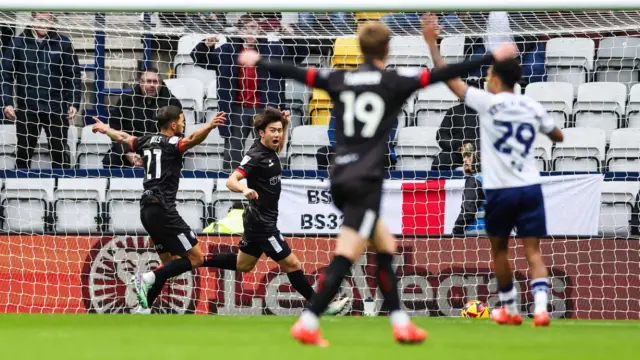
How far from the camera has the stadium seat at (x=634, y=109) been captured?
1226 cm

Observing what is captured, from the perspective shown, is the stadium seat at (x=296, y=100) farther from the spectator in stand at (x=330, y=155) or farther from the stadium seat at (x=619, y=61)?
the stadium seat at (x=619, y=61)

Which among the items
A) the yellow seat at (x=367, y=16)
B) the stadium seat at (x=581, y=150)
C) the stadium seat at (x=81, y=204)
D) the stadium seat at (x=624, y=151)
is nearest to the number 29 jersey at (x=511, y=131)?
the yellow seat at (x=367, y=16)

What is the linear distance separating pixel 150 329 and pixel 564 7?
181 inches

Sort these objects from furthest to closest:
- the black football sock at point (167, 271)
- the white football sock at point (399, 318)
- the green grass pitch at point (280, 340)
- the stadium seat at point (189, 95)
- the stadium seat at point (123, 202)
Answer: the stadium seat at point (189, 95)
the stadium seat at point (123, 202)
the black football sock at point (167, 271)
the white football sock at point (399, 318)
the green grass pitch at point (280, 340)

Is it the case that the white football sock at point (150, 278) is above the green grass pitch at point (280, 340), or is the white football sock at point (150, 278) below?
above

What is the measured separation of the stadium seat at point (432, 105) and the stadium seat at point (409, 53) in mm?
365

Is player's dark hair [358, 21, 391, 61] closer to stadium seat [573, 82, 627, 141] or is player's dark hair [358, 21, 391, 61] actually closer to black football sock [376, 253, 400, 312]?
black football sock [376, 253, 400, 312]

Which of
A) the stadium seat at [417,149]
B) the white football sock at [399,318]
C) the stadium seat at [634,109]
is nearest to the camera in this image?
the white football sock at [399,318]

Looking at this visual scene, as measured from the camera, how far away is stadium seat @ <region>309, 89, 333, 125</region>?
1269 centimetres

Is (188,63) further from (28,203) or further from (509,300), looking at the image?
(509,300)

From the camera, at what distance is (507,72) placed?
7457mm

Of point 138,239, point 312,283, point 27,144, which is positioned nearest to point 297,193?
point 312,283

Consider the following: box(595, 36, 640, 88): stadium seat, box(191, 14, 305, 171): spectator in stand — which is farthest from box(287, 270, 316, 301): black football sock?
box(595, 36, 640, 88): stadium seat

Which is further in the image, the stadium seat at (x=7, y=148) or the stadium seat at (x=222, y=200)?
the stadium seat at (x=7, y=148)
